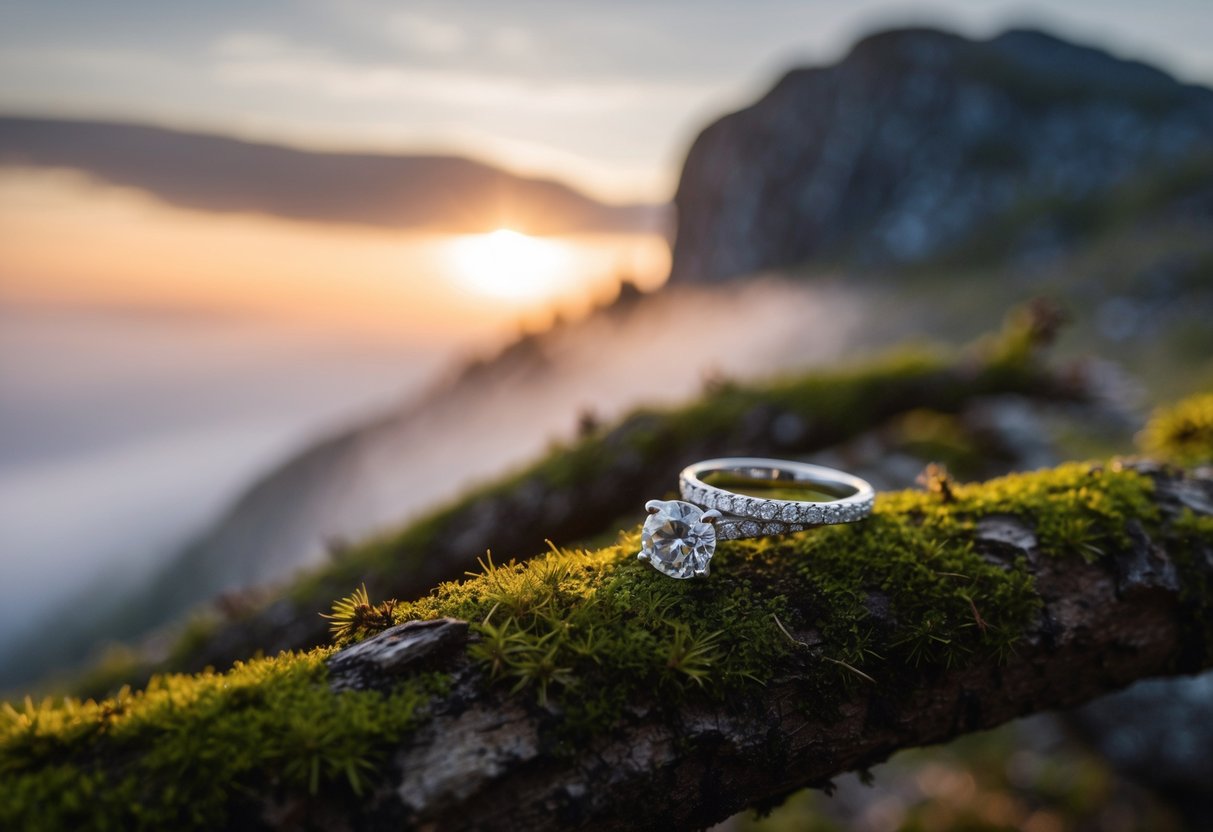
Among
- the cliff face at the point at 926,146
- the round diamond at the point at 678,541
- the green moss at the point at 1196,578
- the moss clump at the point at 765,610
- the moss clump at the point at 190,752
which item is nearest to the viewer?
the moss clump at the point at 190,752

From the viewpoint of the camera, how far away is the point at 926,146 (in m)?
77.2

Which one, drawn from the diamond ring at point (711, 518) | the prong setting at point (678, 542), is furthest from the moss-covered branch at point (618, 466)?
the prong setting at point (678, 542)

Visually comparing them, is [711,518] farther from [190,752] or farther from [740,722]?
[190,752]

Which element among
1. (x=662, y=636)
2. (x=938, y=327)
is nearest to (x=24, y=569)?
(x=938, y=327)

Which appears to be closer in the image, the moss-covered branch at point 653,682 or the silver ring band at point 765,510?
the moss-covered branch at point 653,682

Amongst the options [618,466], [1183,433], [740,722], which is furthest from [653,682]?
[1183,433]

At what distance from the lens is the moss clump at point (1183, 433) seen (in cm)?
590

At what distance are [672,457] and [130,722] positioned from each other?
6.73 meters

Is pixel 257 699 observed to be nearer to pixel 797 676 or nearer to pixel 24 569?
pixel 797 676

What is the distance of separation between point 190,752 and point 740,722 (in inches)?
89.1

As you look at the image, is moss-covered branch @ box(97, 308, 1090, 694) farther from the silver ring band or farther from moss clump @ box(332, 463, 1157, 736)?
moss clump @ box(332, 463, 1157, 736)

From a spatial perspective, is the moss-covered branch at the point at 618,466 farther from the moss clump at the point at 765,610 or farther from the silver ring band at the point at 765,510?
the moss clump at the point at 765,610

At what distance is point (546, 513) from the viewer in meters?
8.45

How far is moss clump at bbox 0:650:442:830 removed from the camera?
2412 millimetres
